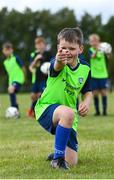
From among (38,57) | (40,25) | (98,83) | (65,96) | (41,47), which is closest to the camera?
(65,96)

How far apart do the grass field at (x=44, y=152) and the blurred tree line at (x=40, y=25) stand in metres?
62.3

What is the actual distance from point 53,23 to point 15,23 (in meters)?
5.01

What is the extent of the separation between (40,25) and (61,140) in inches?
2842

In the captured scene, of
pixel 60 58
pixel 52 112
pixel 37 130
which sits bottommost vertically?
pixel 37 130

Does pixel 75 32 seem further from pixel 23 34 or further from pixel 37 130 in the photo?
pixel 23 34

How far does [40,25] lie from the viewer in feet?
256

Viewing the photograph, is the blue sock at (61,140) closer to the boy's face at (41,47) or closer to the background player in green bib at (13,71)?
the boy's face at (41,47)

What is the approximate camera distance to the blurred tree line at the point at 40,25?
74750mm

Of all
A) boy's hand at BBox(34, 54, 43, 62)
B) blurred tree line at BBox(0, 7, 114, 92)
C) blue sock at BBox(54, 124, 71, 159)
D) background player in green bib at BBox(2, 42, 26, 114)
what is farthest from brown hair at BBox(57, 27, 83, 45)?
blurred tree line at BBox(0, 7, 114, 92)

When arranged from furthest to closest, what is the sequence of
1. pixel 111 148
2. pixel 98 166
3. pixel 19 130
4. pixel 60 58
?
pixel 19 130 → pixel 111 148 → pixel 98 166 → pixel 60 58

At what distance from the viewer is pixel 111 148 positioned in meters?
8.06

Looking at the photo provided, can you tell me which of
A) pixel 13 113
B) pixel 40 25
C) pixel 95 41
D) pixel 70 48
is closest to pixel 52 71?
pixel 70 48

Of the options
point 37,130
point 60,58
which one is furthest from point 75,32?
point 37,130

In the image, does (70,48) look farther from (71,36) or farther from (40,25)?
(40,25)
